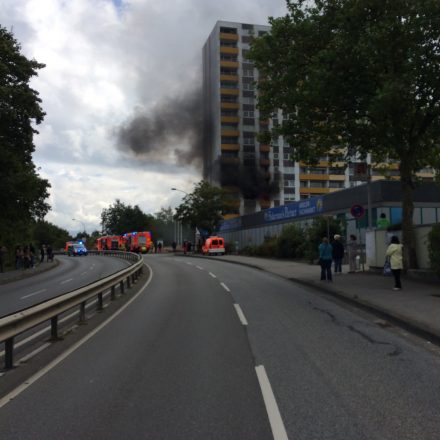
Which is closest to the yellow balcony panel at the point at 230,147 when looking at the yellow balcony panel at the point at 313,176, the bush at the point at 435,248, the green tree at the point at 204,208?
the green tree at the point at 204,208

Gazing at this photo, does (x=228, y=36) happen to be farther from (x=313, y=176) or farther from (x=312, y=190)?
(x=312, y=190)

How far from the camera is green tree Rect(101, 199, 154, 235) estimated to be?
10531cm

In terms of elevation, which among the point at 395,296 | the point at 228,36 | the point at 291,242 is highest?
the point at 228,36

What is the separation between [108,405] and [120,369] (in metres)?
1.43

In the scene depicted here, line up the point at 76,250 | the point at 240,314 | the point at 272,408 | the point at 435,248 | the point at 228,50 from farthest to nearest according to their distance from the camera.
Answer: the point at 76,250 → the point at 228,50 → the point at 435,248 → the point at 240,314 → the point at 272,408

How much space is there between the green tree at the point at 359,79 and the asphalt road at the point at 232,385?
8.36 meters

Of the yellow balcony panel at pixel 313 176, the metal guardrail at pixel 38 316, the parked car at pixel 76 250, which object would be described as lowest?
the metal guardrail at pixel 38 316

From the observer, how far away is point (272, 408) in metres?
4.61

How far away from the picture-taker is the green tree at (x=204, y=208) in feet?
184

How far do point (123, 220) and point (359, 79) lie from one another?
93063 millimetres

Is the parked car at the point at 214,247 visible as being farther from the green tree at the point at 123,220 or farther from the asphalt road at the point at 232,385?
the green tree at the point at 123,220

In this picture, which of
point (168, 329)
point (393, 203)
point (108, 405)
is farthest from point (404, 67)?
point (393, 203)

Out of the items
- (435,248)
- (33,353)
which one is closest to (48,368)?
(33,353)

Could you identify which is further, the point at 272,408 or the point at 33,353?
the point at 33,353
